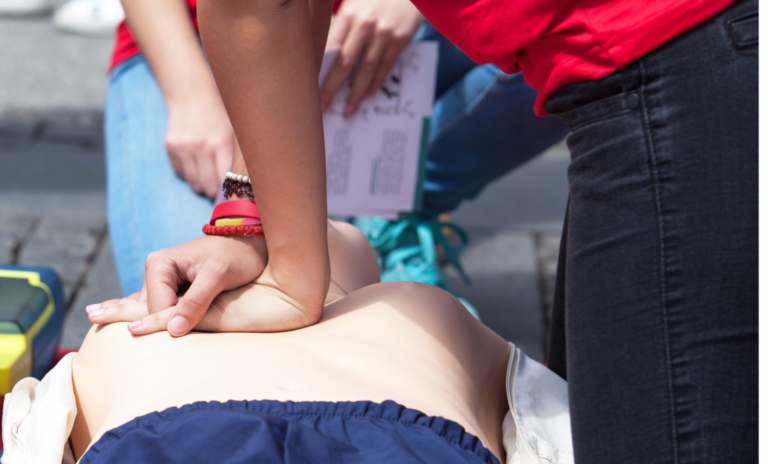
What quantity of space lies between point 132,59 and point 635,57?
1.15 meters

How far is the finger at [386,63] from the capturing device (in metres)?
1.43

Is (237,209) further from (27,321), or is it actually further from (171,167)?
(171,167)

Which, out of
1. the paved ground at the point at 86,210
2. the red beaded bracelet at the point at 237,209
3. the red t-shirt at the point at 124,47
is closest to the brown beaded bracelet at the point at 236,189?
the red beaded bracelet at the point at 237,209

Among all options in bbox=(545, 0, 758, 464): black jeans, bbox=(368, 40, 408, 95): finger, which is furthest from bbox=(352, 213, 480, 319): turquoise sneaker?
bbox=(545, 0, 758, 464): black jeans

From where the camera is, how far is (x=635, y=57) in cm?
72

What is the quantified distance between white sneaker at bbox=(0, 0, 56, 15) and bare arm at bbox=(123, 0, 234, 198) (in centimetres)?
306

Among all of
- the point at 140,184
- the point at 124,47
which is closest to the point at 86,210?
the point at 124,47

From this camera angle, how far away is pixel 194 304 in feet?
2.76

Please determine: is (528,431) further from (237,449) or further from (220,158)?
(220,158)

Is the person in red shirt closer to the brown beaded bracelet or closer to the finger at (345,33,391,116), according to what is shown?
the brown beaded bracelet

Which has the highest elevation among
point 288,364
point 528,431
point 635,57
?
point 635,57

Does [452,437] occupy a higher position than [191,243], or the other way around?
[191,243]

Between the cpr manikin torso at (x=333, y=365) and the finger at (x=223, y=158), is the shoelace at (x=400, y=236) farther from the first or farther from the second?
the cpr manikin torso at (x=333, y=365)

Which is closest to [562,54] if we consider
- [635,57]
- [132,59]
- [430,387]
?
[635,57]
